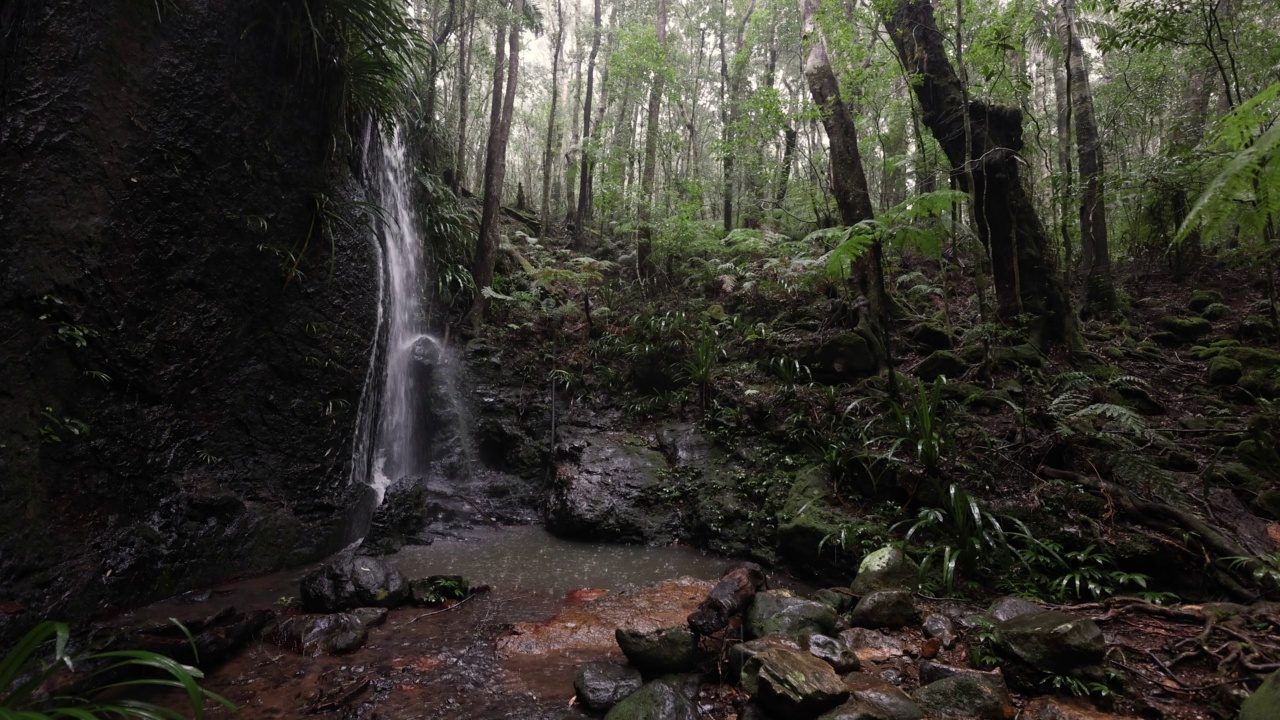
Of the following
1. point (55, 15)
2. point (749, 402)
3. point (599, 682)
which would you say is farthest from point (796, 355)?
point (55, 15)

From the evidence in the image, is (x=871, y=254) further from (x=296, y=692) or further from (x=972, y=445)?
(x=296, y=692)

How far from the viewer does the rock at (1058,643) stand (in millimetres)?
2443

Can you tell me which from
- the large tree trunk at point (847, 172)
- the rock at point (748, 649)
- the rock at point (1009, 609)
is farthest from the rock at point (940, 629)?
the large tree trunk at point (847, 172)

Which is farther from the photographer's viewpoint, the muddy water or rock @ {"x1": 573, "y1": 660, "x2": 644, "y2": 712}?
the muddy water

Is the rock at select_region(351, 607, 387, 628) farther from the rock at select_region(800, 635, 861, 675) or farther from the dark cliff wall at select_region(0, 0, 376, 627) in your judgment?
the rock at select_region(800, 635, 861, 675)

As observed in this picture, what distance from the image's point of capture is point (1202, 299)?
8.20 meters

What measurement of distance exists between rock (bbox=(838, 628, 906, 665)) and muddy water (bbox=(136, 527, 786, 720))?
1175 mm

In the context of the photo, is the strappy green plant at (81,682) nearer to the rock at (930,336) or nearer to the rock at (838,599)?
the rock at (838,599)

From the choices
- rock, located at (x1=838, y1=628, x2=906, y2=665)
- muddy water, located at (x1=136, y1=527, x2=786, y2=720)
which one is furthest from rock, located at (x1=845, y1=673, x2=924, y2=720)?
muddy water, located at (x1=136, y1=527, x2=786, y2=720)

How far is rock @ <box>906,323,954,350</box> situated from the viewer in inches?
301

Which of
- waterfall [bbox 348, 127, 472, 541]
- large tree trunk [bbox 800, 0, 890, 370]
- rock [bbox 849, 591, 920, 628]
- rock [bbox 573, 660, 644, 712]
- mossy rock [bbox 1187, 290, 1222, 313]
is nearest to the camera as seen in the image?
rock [bbox 573, 660, 644, 712]

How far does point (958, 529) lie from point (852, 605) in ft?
3.37

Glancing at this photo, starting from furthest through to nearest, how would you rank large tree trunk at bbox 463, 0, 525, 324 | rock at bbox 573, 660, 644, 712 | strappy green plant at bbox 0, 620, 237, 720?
1. large tree trunk at bbox 463, 0, 525, 324
2. rock at bbox 573, 660, 644, 712
3. strappy green plant at bbox 0, 620, 237, 720

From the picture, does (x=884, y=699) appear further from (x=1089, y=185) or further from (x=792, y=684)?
(x=1089, y=185)
